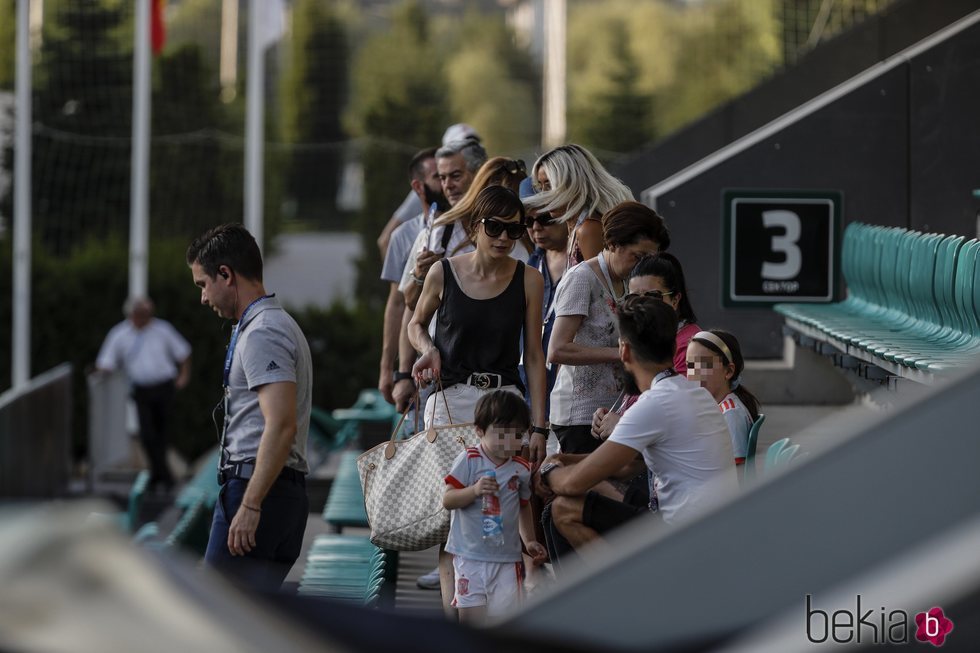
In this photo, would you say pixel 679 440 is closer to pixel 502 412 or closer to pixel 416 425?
pixel 502 412

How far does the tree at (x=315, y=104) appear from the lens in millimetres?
35625

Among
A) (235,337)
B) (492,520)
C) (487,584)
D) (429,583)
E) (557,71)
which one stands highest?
(557,71)

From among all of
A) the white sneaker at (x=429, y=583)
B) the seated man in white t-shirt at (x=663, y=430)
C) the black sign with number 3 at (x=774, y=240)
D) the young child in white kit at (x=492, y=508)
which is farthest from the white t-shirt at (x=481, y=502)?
the black sign with number 3 at (x=774, y=240)

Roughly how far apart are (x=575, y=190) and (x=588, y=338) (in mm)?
643

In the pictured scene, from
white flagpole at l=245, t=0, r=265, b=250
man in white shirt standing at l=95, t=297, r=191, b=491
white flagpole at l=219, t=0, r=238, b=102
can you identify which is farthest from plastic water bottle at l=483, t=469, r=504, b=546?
white flagpole at l=219, t=0, r=238, b=102

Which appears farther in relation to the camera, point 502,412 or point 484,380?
point 484,380

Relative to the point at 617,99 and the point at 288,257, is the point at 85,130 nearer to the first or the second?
the point at 288,257

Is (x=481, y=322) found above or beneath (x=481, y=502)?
above

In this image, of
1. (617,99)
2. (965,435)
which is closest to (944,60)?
(965,435)

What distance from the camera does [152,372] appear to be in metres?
16.2

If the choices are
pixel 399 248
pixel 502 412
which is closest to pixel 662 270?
pixel 502 412

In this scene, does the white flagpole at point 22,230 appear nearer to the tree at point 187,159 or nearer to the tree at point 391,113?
the tree at point 391,113

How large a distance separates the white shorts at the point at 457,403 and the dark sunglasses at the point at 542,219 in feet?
2.16

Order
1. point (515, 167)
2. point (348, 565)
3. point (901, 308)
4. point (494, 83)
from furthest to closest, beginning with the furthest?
1. point (494, 83)
2. point (901, 308)
3. point (348, 565)
4. point (515, 167)
